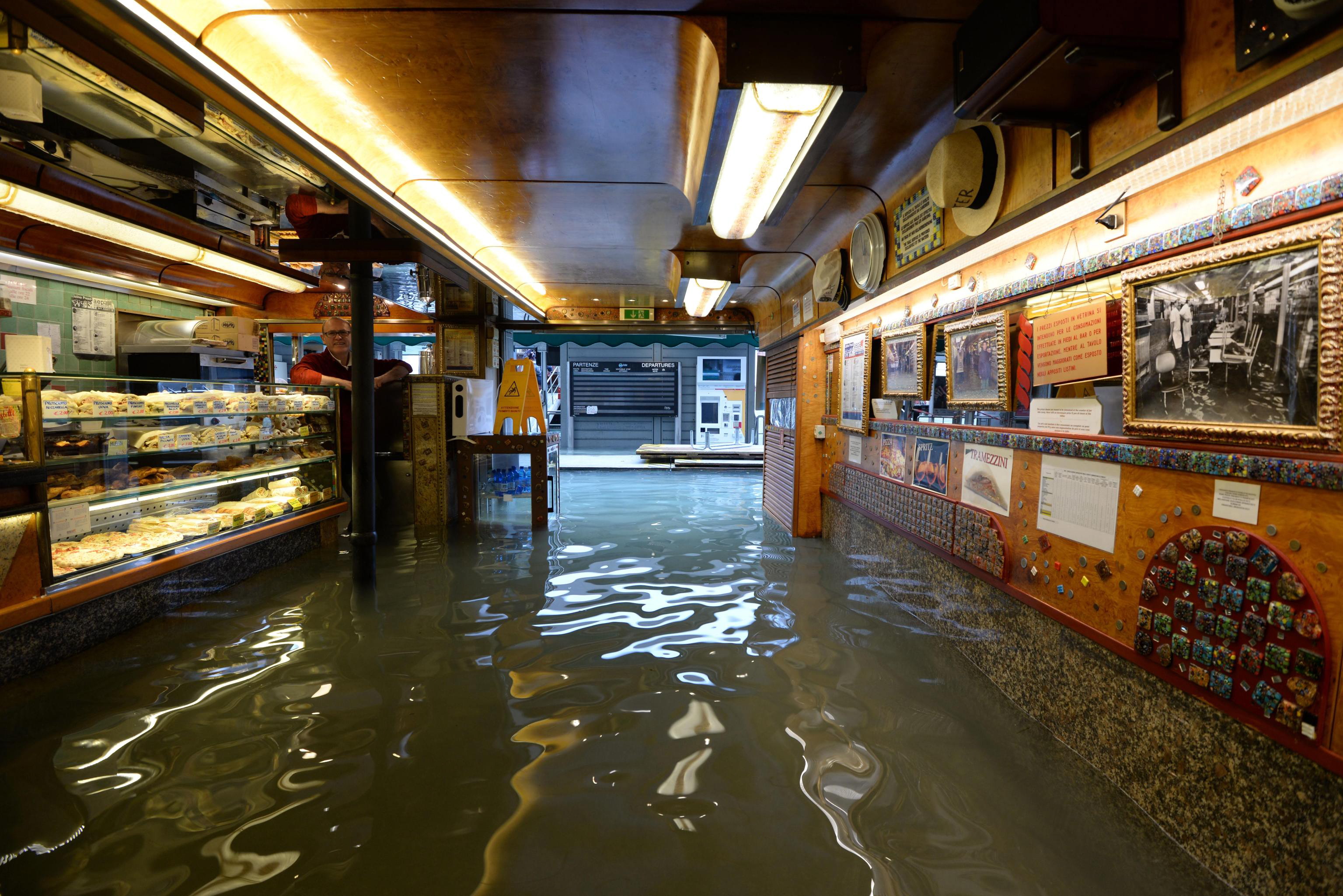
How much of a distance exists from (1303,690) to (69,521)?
16.5 ft

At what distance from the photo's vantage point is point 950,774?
2258 mm

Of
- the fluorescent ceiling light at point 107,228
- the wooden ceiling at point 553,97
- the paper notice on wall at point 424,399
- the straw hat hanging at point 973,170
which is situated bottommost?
the paper notice on wall at point 424,399

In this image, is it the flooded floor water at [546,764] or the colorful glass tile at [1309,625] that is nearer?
the colorful glass tile at [1309,625]

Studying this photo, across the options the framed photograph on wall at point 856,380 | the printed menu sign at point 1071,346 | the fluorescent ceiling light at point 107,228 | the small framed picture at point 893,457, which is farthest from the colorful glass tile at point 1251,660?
the fluorescent ceiling light at point 107,228

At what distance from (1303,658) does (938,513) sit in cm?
206

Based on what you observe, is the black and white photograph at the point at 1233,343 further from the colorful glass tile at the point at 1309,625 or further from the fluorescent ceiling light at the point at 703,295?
the fluorescent ceiling light at the point at 703,295

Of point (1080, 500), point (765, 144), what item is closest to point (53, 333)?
point (765, 144)

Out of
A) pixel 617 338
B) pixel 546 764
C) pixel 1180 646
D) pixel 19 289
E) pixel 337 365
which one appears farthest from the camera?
pixel 617 338

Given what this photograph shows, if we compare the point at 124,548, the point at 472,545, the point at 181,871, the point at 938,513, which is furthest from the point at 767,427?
the point at 181,871

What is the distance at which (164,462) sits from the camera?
407cm

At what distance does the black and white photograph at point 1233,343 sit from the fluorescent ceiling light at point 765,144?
1303 millimetres

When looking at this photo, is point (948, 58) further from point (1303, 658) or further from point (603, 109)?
point (1303, 658)

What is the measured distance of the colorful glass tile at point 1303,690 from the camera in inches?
56.7

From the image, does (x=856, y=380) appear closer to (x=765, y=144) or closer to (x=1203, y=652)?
(x=765, y=144)
